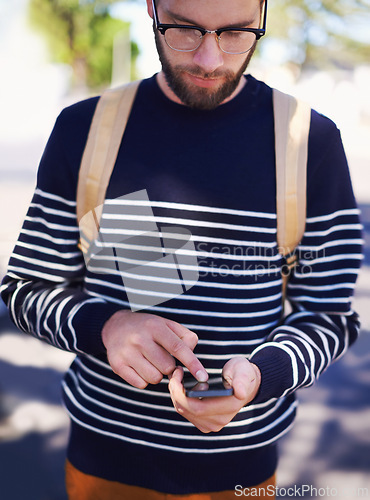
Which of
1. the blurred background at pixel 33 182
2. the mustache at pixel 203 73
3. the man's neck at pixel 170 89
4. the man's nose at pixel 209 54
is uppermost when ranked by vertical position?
the man's nose at pixel 209 54

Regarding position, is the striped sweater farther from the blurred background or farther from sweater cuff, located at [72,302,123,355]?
the blurred background

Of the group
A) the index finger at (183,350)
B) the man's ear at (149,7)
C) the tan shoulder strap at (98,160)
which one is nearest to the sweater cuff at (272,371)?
the index finger at (183,350)

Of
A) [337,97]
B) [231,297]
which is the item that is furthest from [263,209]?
[337,97]

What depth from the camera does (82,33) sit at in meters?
→ 38.5

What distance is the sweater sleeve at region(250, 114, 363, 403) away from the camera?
4.52ft

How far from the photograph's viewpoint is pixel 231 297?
138 cm

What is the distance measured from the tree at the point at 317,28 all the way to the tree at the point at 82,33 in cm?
1018

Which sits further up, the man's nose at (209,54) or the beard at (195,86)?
the man's nose at (209,54)

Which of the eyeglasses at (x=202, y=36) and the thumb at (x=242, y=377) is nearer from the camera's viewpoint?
the thumb at (x=242, y=377)

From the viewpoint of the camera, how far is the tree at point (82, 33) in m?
36.2

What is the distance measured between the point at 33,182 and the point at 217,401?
9133 mm

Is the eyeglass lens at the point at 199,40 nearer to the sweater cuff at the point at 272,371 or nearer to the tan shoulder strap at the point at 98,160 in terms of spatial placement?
the tan shoulder strap at the point at 98,160

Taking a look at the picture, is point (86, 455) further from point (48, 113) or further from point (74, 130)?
point (48, 113)

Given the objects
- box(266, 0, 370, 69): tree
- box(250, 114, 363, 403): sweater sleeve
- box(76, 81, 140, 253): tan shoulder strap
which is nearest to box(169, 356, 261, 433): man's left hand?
box(250, 114, 363, 403): sweater sleeve
